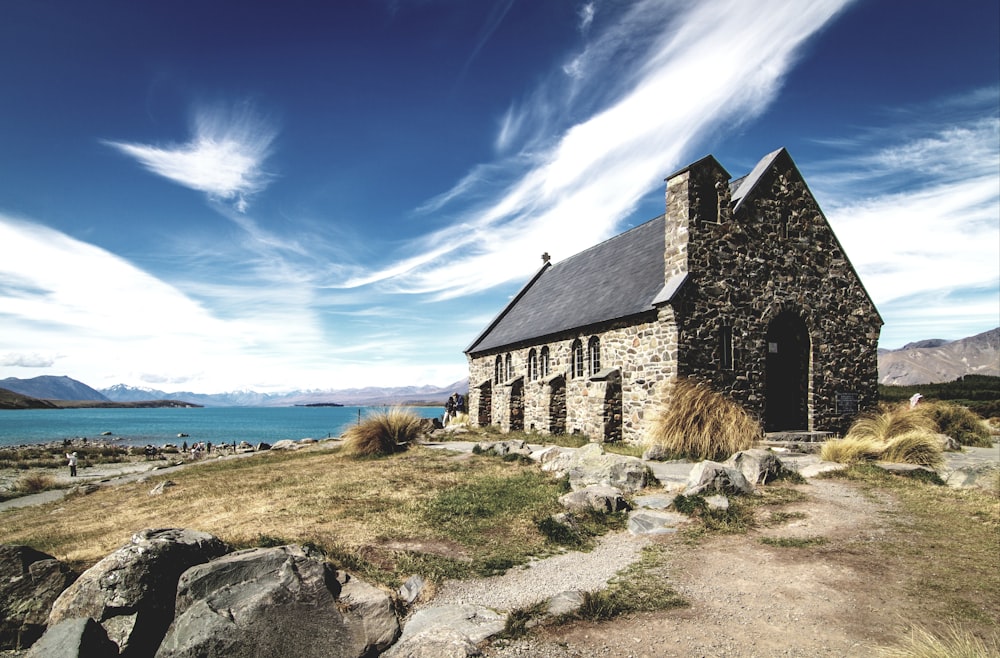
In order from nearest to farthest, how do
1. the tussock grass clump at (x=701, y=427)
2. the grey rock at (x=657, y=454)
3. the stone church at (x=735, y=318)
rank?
the grey rock at (x=657, y=454) → the tussock grass clump at (x=701, y=427) → the stone church at (x=735, y=318)

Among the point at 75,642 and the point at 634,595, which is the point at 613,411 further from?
the point at 75,642

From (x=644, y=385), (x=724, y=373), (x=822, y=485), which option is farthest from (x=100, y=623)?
(x=724, y=373)

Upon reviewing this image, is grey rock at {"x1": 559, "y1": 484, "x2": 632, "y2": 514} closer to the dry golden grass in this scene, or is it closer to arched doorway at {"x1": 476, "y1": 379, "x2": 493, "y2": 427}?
the dry golden grass

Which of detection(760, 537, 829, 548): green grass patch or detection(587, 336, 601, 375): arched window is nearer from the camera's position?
detection(760, 537, 829, 548): green grass patch

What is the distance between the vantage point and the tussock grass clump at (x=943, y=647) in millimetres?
3738

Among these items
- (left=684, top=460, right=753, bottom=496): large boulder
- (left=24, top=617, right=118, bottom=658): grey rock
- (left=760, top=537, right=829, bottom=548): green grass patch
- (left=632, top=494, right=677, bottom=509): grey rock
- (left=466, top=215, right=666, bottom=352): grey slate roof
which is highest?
(left=466, top=215, right=666, bottom=352): grey slate roof

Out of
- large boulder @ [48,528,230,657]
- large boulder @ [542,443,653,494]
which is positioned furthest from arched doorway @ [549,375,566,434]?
large boulder @ [48,528,230,657]

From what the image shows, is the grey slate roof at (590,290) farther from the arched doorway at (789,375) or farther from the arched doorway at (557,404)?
the arched doorway at (789,375)

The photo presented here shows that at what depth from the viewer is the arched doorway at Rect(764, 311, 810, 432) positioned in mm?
18516

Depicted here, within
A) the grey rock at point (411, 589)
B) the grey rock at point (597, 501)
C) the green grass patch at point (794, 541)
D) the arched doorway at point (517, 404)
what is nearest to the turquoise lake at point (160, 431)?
the arched doorway at point (517, 404)

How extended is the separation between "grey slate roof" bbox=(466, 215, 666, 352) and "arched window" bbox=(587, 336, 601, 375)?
0.75 m

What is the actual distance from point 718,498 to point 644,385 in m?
8.80

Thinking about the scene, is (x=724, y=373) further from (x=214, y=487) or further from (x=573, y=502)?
(x=214, y=487)

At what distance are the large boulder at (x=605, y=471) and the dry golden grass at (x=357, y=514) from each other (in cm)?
57
